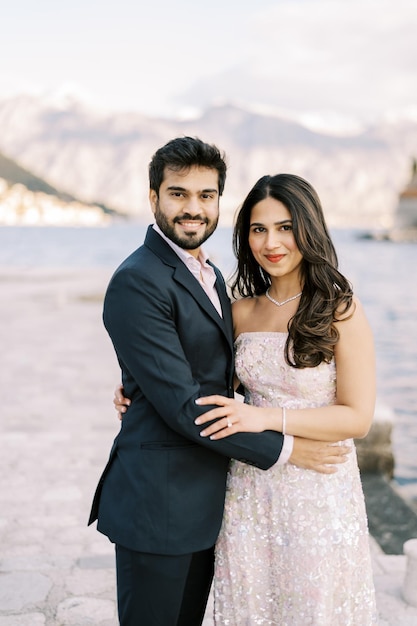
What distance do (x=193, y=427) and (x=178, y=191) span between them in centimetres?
83

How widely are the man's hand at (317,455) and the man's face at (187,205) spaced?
819 mm

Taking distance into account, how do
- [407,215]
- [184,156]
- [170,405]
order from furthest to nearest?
[407,215], [184,156], [170,405]

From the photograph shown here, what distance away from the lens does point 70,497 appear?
604 cm

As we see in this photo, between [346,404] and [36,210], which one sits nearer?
[346,404]

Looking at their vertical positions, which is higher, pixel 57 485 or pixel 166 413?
pixel 166 413

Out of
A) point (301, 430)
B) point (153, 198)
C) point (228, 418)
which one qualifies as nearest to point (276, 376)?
point (301, 430)

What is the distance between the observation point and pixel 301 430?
2.64 meters

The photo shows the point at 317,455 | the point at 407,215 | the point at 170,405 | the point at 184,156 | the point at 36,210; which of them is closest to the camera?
the point at 170,405

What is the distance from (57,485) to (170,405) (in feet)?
13.9

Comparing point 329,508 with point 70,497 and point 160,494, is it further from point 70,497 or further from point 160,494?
point 70,497

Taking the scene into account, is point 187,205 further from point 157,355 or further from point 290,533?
point 290,533

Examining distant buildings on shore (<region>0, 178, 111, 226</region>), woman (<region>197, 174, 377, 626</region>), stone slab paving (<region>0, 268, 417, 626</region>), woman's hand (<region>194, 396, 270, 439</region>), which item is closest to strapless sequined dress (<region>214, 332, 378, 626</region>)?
woman (<region>197, 174, 377, 626</region>)

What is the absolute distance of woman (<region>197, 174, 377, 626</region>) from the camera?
8.85ft

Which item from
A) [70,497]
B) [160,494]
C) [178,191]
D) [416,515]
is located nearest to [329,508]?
[160,494]
